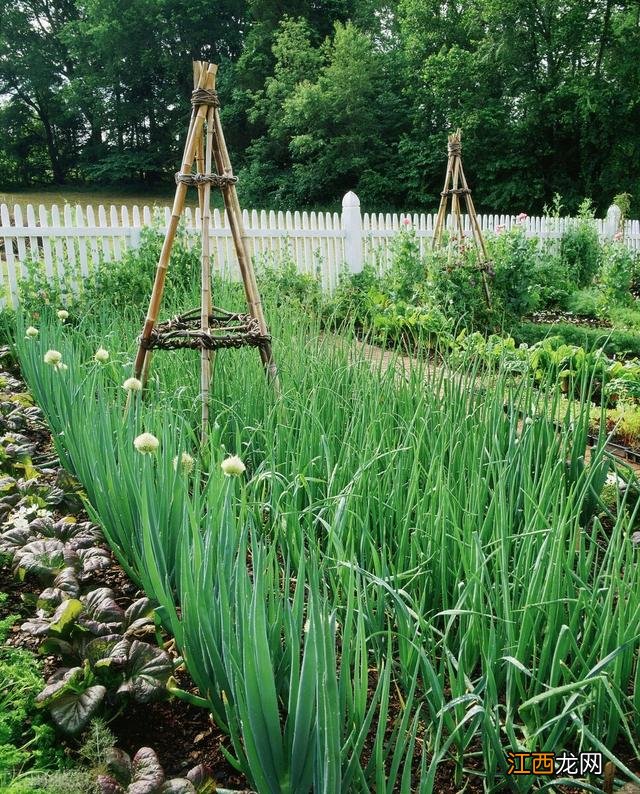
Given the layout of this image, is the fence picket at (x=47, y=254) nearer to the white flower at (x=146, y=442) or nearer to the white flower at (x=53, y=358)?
the white flower at (x=53, y=358)

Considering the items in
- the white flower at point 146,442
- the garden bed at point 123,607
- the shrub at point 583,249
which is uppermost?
the shrub at point 583,249

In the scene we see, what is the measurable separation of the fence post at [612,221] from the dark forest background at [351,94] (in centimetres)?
756

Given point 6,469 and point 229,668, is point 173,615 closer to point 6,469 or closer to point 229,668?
point 229,668

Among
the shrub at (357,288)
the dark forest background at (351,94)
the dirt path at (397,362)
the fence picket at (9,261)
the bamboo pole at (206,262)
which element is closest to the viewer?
the dirt path at (397,362)

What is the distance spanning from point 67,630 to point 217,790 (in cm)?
47

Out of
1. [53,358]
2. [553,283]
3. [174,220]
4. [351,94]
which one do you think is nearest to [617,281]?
[553,283]

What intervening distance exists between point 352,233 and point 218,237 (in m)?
1.79

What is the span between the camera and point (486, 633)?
118cm

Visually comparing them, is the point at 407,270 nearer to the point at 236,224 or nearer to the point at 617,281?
the point at 617,281

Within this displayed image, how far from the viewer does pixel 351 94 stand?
20859 millimetres

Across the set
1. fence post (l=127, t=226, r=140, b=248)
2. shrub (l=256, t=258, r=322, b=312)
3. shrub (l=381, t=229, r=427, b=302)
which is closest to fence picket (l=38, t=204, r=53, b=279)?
fence post (l=127, t=226, r=140, b=248)

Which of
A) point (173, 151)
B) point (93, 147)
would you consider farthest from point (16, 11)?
point (173, 151)

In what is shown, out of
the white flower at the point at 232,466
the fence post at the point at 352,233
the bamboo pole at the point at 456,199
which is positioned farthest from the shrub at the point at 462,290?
the white flower at the point at 232,466

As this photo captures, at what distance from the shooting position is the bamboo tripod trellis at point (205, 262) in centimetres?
266
